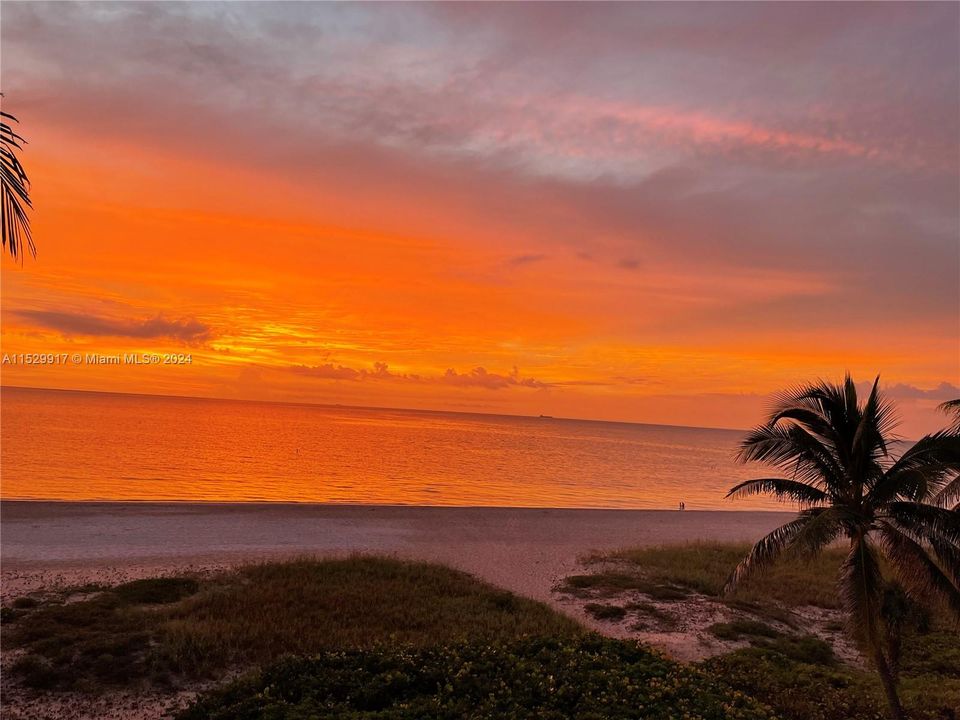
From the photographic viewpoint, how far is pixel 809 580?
85.6 ft

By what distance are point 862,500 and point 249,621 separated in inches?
621

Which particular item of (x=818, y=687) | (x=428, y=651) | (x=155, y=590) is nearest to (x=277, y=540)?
(x=155, y=590)

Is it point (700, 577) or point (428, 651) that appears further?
point (700, 577)

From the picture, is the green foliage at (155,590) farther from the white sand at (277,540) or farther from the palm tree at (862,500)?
the palm tree at (862,500)

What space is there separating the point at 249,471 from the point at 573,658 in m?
60.7

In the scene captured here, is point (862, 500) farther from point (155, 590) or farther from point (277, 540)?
point (277, 540)

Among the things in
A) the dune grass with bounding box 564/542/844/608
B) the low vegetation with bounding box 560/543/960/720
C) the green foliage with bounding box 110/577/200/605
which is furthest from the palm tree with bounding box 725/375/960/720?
the green foliage with bounding box 110/577/200/605

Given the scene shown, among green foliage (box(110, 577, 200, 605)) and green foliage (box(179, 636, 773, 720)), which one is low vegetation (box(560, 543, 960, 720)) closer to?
green foliage (box(179, 636, 773, 720))

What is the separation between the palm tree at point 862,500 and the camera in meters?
12.8

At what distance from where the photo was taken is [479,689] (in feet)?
35.0

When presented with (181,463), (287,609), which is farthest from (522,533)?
(181,463)

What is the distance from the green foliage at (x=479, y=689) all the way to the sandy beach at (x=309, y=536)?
11.3 meters

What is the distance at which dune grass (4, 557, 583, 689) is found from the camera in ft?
47.5

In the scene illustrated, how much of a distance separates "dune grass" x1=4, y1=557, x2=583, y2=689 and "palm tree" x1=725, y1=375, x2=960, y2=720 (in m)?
6.27
